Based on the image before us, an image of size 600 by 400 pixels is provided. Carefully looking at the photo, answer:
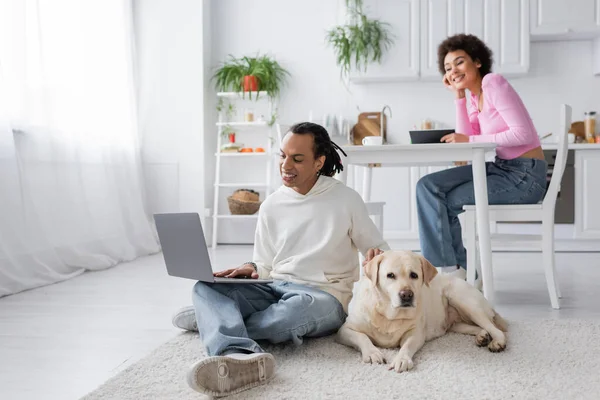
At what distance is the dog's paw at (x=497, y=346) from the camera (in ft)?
6.35

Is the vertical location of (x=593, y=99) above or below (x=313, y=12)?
below

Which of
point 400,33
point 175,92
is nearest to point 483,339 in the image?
point 400,33

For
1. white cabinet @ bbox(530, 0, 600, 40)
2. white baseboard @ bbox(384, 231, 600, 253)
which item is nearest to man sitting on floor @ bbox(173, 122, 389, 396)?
white baseboard @ bbox(384, 231, 600, 253)

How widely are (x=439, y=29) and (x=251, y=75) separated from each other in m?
1.63

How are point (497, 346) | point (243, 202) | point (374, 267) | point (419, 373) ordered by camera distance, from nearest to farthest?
point (419, 373)
point (374, 267)
point (497, 346)
point (243, 202)

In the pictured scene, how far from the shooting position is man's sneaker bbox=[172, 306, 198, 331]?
220 cm

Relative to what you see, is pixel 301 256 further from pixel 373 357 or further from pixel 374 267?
pixel 373 357

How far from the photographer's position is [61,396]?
1625 mm

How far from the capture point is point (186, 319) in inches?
87.0

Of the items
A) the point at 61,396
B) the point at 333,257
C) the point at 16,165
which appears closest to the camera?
the point at 61,396

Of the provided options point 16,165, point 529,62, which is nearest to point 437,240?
point 16,165

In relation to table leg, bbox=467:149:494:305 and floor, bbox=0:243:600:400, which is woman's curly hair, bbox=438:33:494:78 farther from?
floor, bbox=0:243:600:400

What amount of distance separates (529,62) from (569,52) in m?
0.42

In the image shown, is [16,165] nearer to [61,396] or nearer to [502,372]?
[61,396]
